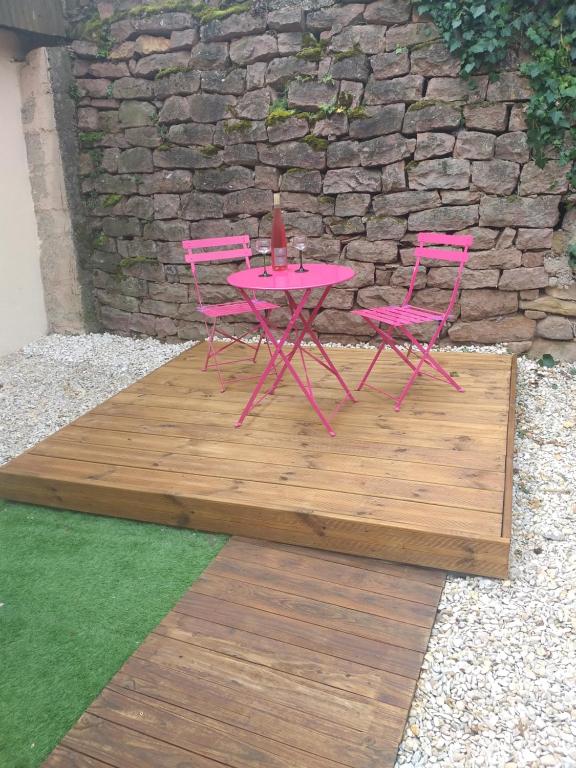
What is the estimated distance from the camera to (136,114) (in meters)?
4.93

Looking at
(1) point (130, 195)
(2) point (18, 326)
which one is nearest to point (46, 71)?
(1) point (130, 195)

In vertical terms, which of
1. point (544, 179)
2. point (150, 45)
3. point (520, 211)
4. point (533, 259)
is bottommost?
point (533, 259)

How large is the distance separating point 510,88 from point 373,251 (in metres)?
1.41

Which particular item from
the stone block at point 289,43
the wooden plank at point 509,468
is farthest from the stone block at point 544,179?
the stone block at point 289,43

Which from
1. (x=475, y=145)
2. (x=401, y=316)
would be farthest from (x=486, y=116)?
(x=401, y=316)

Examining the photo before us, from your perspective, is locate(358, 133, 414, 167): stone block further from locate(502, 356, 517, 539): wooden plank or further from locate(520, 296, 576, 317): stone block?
locate(502, 356, 517, 539): wooden plank

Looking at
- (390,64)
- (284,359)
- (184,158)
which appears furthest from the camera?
(184,158)

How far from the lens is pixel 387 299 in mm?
4590

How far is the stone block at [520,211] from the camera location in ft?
13.1

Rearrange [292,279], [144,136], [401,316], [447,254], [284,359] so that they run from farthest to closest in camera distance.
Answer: [144,136], [447,254], [401,316], [284,359], [292,279]

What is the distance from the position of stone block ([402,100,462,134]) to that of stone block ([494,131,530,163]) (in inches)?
12.9

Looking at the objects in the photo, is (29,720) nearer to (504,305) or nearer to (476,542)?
(476,542)

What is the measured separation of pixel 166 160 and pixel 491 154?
103 inches

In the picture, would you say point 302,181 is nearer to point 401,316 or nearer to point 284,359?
point 401,316
